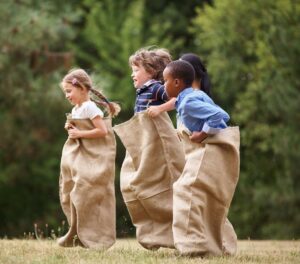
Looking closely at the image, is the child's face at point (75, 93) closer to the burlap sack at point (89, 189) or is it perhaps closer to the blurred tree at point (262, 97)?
the burlap sack at point (89, 189)

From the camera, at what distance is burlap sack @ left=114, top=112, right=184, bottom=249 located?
27.5 ft

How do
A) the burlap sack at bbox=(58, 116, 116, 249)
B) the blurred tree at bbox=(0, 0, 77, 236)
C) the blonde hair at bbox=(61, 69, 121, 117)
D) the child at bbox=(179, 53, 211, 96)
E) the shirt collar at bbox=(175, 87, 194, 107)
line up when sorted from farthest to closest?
the blurred tree at bbox=(0, 0, 77, 236) → the blonde hair at bbox=(61, 69, 121, 117) → the burlap sack at bbox=(58, 116, 116, 249) → the child at bbox=(179, 53, 211, 96) → the shirt collar at bbox=(175, 87, 194, 107)

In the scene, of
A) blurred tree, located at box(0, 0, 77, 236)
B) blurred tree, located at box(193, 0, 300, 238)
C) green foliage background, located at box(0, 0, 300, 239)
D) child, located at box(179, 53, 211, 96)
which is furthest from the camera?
blurred tree, located at box(0, 0, 77, 236)

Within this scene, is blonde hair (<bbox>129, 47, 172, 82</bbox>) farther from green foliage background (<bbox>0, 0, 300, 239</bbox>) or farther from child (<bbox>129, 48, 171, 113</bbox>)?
green foliage background (<bbox>0, 0, 300, 239</bbox>)

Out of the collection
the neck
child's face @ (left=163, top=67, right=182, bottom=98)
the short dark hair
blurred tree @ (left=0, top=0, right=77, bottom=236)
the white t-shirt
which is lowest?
blurred tree @ (left=0, top=0, right=77, bottom=236)

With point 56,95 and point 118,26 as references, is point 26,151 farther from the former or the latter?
point 118,26

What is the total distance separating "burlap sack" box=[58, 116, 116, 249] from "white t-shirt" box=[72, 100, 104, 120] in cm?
6

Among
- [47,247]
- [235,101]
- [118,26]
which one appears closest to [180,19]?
[118,26]

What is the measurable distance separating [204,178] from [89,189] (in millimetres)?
1401

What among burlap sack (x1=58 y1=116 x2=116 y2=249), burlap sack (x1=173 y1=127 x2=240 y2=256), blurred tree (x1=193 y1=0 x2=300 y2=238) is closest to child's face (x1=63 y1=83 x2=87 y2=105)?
burlap sack (x1=58 y1=116 x2=116 y2=249)

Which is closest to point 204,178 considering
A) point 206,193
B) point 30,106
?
point 206,193

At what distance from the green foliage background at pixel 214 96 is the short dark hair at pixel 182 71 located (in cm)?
1544

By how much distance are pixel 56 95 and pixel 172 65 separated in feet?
57.2

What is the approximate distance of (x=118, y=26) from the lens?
3122 cm
